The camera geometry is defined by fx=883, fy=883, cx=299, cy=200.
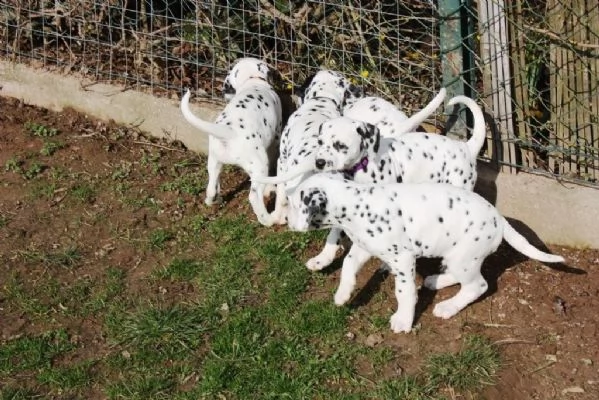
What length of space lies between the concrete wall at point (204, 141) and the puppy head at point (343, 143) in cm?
143

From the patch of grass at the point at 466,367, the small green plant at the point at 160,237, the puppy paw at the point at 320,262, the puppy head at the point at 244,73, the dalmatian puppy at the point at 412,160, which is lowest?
the patch of grass at the point at 466,367

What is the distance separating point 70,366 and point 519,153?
13.0ft

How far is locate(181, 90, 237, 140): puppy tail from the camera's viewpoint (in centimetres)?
696

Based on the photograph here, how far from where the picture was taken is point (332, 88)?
7.50 metres

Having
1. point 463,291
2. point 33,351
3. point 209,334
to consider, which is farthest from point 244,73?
point 33,351

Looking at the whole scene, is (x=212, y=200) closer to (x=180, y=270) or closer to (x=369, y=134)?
(x=180, y=270)

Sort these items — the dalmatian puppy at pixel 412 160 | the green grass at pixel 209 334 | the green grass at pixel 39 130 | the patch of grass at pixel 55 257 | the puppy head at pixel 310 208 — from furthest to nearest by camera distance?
the green grass at pixel 39 130 < the patch of grass at pixel 55 257 < the dalmatian puppy at pixel 412 160 < the green grass at pixel 209 334 < the puppy head at pixel 310 208

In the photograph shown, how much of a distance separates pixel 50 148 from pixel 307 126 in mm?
2987

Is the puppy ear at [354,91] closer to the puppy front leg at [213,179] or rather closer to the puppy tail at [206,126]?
the puppy tail at [206,126]

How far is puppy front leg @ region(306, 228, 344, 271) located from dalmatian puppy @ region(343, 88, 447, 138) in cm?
89

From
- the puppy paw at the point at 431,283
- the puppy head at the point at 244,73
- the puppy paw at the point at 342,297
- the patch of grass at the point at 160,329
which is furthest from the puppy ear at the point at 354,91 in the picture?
the patch of grass at the point at 160,329

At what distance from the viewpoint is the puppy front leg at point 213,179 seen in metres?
7.55

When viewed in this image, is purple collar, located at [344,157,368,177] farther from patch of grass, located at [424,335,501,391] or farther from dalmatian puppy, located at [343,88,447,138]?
patch of grass, located at [424,335,501,391]

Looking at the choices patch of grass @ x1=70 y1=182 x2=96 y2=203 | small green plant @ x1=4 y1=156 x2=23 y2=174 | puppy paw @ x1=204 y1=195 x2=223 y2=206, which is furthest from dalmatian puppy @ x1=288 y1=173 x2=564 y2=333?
small green plant @ x1=4 y1=156 x2=23 y2=174
